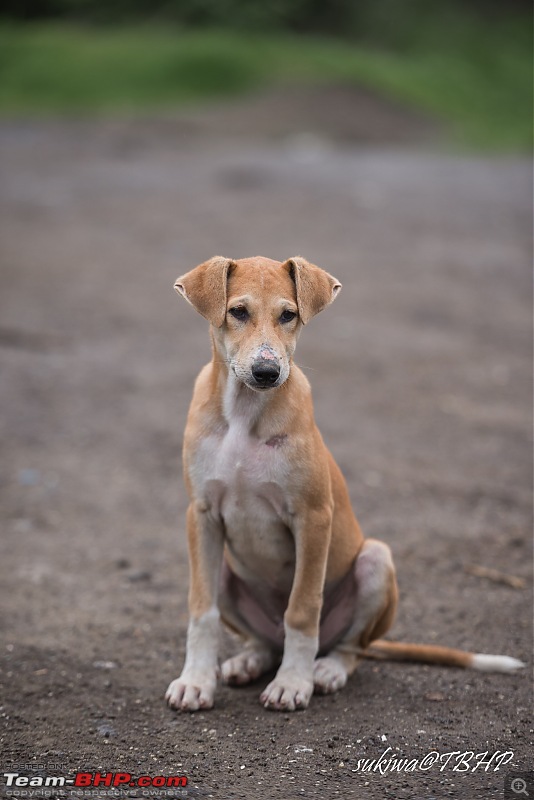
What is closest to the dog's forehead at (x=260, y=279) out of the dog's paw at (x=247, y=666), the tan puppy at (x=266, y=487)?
the tan puppy at (x=266, y=487)

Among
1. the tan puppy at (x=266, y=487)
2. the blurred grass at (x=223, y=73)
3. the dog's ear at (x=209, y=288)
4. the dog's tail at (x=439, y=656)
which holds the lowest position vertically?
the dog's tail at (x=439, y=656)

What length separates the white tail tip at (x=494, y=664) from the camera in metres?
5.31

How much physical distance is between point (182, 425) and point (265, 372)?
5.20m

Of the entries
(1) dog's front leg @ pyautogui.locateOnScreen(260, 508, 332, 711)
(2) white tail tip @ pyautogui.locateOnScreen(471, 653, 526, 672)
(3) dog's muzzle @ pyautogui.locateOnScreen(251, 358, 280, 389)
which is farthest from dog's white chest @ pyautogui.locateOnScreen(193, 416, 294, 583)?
(2) white tail tip @ pyautogui.locateOnScreen(471, 653, 526, 672)

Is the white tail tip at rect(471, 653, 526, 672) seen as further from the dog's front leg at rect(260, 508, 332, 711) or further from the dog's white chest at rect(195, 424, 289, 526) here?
the dog's white chest at rect(195, 424, 289, 526)

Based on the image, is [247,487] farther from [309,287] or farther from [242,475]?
[309,287]

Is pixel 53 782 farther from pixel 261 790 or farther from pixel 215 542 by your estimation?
pixel 215 542

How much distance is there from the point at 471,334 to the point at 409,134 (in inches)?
531

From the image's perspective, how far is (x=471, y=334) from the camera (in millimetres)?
12398

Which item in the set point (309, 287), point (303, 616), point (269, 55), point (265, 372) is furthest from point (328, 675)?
point (269, 55)

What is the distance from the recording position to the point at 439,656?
5.37 metres

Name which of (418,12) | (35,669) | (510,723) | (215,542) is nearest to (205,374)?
(215,542)

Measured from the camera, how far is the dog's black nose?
428 centimetres

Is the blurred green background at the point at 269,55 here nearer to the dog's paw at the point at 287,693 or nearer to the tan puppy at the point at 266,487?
the tan puppy at the point at 266,487
